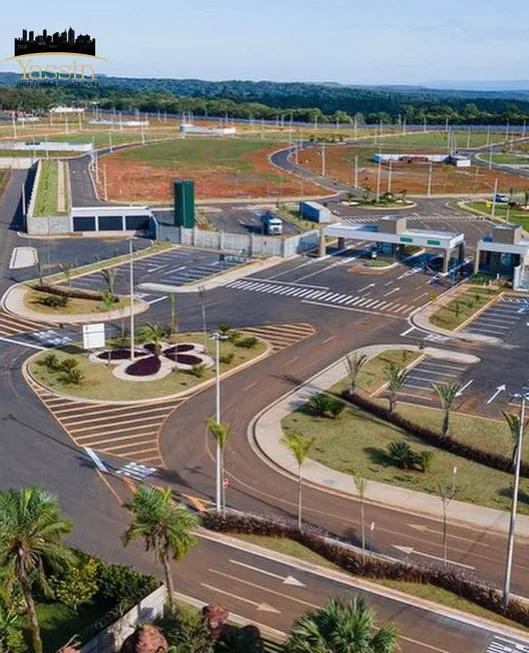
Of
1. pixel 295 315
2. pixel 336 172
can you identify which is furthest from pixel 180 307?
pixel 336 172

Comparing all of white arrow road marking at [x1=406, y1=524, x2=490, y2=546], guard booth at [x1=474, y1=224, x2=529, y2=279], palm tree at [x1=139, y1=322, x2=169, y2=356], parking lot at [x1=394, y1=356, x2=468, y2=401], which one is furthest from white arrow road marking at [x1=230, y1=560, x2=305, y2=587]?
guard booth at [x1=474, y1=224, x2=529, y2=279]

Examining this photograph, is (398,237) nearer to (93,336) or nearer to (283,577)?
(93,336)

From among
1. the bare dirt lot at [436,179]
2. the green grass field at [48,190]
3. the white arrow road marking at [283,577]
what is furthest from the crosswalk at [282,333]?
the bare dirt lot at [436,179]

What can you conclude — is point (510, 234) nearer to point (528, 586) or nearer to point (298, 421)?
point (298, 421)

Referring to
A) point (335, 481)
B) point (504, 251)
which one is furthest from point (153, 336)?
point (504, 251)

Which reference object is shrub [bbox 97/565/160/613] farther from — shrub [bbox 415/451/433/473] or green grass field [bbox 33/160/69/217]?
green grass field [bbox 33/160/69/217]

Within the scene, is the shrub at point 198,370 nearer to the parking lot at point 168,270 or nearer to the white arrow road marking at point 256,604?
the parking lot at point 168,270
